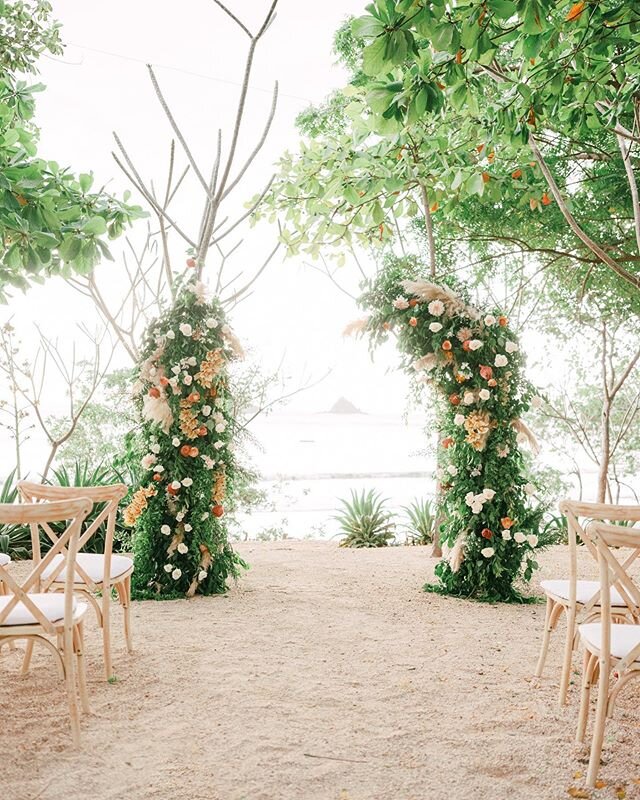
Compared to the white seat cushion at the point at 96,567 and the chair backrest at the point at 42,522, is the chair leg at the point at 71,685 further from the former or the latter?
the white seat cushion at the point at 96,567

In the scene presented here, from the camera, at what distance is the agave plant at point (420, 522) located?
835 cm

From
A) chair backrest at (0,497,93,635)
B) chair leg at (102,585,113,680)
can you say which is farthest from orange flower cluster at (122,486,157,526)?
chair backrest at (0,497,93,635)

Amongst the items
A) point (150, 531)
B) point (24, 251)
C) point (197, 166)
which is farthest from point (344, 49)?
point (24, 251)

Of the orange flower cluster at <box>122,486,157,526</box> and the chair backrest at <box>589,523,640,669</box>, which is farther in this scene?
the orange flower cluster at <box>122,486,157,526</box>

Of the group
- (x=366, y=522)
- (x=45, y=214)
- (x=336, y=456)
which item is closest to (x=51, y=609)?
(x=45, y=214)

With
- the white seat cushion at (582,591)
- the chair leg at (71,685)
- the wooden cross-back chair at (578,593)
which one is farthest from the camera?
the white seat cushion at (582,591)

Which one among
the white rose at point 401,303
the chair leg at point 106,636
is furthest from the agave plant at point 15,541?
the white rose at point 401,303

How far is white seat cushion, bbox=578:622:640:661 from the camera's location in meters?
2.50

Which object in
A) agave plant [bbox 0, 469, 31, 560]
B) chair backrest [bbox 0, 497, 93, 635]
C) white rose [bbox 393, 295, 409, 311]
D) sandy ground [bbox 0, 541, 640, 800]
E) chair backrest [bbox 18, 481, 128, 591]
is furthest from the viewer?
agave plant [bbox 0, 469, 31, 560]

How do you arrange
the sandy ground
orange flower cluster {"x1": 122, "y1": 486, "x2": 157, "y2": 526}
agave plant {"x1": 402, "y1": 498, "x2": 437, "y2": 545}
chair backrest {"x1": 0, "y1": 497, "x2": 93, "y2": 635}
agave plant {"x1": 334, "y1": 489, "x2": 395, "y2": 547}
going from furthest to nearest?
1. agave plant {"x1": 402, "y1": 498, "x2": 437, "y2": 545}
2. agave plant {"x1": 334, "y1": 489, "x2": 395, "y2": 547}
3. orange flower cluster {"x1": 122, "y1": 486, "x2": 157, "y2": 526}
4. chair backrest {"x1": 0, "y1": 497, "x2": 93, "y2": 635}
5. the sandy ground

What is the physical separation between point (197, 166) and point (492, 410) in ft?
9.53

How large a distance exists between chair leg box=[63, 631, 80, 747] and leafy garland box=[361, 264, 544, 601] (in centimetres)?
306

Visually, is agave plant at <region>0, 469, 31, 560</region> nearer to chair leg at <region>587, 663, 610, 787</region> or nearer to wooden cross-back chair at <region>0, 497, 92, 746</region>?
wooden cross-back chair at <region>0, 497, 92, 746</region>

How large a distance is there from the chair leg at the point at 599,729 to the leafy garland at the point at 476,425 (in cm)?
259
